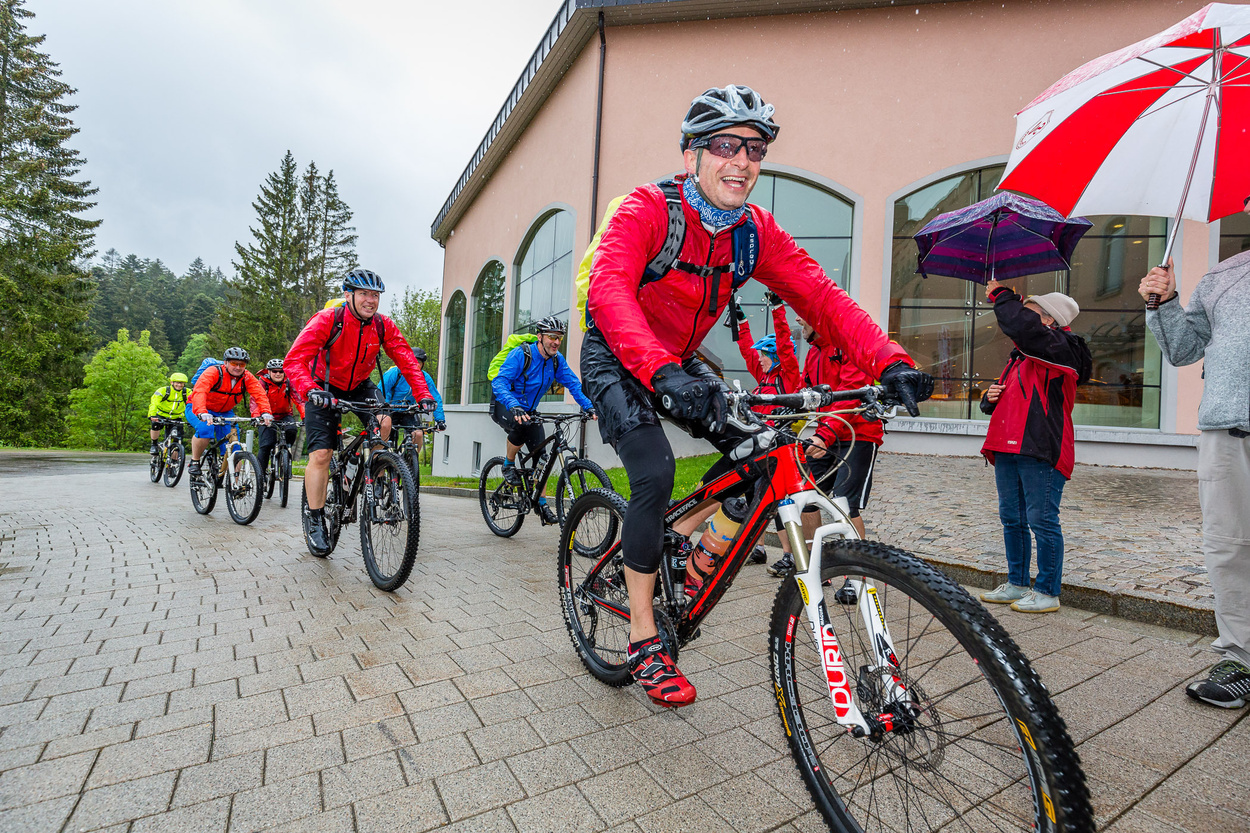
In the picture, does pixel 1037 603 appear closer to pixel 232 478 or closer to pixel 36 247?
pixel 232 478

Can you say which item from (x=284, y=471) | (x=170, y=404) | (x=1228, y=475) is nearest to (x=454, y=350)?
(x=170, y=404)

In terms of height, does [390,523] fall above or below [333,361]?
below

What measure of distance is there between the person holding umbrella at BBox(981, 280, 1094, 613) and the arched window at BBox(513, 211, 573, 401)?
12.3 meters

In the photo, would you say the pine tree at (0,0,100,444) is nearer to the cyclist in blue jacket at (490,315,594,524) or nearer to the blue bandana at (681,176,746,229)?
the cyclist in blue jacket at (490,315,594,524)

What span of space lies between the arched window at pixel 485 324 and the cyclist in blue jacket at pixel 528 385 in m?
15.4

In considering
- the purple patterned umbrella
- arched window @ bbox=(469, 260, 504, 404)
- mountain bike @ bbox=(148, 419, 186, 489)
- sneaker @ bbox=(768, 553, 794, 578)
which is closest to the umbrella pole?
the purple patterned umbrella

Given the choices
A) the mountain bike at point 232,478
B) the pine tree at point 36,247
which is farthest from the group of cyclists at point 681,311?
the pine tree at point 36,247

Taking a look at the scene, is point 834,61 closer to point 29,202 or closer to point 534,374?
point 534,374

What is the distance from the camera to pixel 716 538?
2.47 m

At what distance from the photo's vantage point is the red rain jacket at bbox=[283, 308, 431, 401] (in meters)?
4.99

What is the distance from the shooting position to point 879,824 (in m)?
1.86

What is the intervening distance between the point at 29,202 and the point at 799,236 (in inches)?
1466

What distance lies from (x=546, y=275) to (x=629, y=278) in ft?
55.0

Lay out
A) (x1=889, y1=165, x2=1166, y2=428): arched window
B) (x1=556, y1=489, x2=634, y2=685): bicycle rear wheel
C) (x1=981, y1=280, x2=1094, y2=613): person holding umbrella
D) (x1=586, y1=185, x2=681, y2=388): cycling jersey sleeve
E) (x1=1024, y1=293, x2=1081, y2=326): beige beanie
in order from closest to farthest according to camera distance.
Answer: (x1=586, y1=185, x2=681, y2=388): cycling jersey sleeve < (x1=556, y1=489, x2=634, y2=685): bicycle rear wheel < (x1=981, y1=280, x2=1094, y2=613): person holding umbrella < (x1=1024, y1=293, x2=1081, y2=326): beige beanie < (x1=889, y1=165, x2=1166, y2=428): arched window
